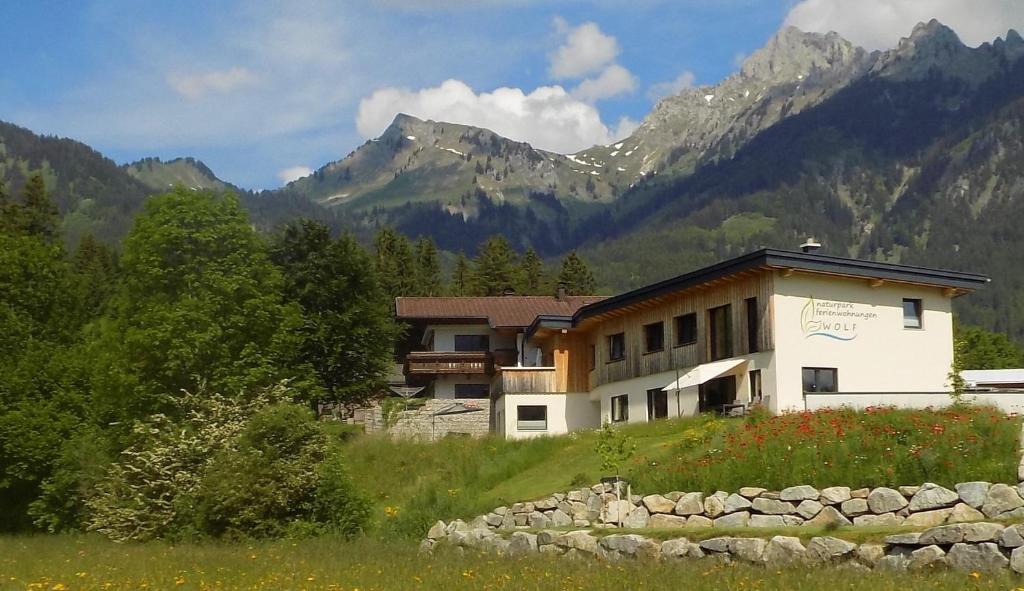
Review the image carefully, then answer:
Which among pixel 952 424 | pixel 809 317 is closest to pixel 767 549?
pixel 952 424

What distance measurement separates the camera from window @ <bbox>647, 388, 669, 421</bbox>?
4341 centimetres

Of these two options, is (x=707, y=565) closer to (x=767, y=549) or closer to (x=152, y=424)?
(x=767, y=549)

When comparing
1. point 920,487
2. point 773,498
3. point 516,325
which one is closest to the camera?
point 920,487

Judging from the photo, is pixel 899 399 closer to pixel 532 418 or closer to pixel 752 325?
pixel 752 325

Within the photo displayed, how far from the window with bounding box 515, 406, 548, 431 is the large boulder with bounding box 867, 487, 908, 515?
26.7m

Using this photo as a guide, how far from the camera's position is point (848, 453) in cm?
2664

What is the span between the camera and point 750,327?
39594 mm

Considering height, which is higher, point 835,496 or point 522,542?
point 835,496

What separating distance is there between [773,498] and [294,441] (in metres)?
12.6

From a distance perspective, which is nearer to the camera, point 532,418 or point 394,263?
point 532,418

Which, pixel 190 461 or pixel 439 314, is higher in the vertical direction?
A: pixel 439 314

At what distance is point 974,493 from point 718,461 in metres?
7.07

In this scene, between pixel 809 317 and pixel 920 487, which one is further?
pixel 809 317

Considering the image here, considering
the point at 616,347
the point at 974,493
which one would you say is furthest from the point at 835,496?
the point at 616,347
